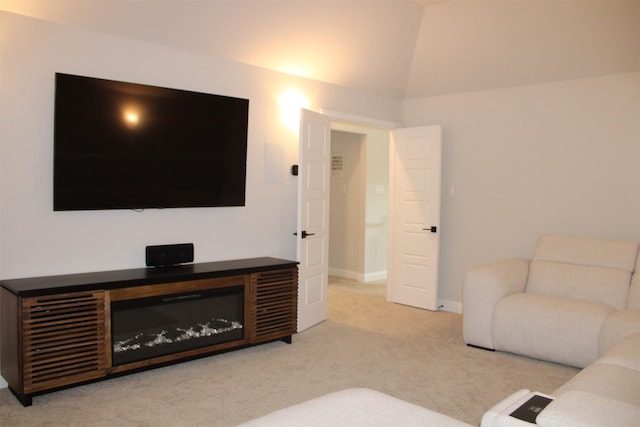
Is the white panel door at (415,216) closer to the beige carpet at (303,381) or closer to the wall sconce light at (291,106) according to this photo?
the beige carpet at (303,381)

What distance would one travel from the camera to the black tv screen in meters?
3.22

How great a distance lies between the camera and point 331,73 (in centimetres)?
485

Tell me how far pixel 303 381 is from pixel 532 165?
3.16 meters

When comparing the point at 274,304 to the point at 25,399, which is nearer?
the point at 25,399

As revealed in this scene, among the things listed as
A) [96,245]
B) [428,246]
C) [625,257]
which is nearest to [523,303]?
[625,257]

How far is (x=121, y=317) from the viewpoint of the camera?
322cm

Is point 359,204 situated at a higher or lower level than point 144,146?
lower

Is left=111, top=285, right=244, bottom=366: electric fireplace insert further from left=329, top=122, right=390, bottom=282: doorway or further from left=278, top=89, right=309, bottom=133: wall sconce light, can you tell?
left=329, top=122, right=390, bottom=282: doorway

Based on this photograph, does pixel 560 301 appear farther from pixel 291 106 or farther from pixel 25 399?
pixel 25 399

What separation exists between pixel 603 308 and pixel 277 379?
94.5 inches

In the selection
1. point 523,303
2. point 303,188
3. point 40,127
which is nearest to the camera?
point 40,127

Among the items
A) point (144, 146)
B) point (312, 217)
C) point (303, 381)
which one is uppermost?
point (144, 146)

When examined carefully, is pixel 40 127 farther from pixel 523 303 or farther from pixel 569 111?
pixel 569 111

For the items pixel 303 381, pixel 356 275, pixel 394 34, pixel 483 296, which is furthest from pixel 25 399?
pixel 356 275
